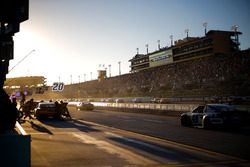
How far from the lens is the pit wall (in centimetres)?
7288

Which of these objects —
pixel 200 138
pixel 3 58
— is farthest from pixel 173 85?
pixel 3 58

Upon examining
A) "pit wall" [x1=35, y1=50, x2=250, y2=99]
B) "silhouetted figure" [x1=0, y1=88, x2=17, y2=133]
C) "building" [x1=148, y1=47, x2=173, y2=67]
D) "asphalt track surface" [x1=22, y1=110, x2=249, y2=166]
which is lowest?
"asphalt track surface" [x1=22, y1=110, x2=249, y2=166]

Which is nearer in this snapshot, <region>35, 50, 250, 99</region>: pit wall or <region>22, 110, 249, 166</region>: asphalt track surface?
<region>22, 110, 249, 166</region>: asphalt track surface

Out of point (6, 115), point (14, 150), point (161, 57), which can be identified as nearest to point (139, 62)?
point (161, 57)

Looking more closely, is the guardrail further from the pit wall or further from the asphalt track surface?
the pit wall

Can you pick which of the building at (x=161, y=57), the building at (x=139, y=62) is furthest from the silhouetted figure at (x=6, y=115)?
the building at (x=139, y=62)

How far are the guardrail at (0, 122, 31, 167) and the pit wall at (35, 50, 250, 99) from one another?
58.8 metres

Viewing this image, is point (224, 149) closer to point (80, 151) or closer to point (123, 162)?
point (123, 162)

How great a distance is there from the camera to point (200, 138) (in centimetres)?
1531

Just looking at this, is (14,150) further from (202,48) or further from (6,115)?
(202,48)

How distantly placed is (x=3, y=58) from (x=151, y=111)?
99.0ft

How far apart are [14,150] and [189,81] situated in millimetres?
86941

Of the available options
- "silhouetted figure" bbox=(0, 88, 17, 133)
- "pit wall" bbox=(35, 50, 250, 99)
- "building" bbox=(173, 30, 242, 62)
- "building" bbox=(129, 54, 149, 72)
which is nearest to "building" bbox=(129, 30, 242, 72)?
"building" bbox=(173, 30, 242, 62)

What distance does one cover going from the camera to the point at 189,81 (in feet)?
300
